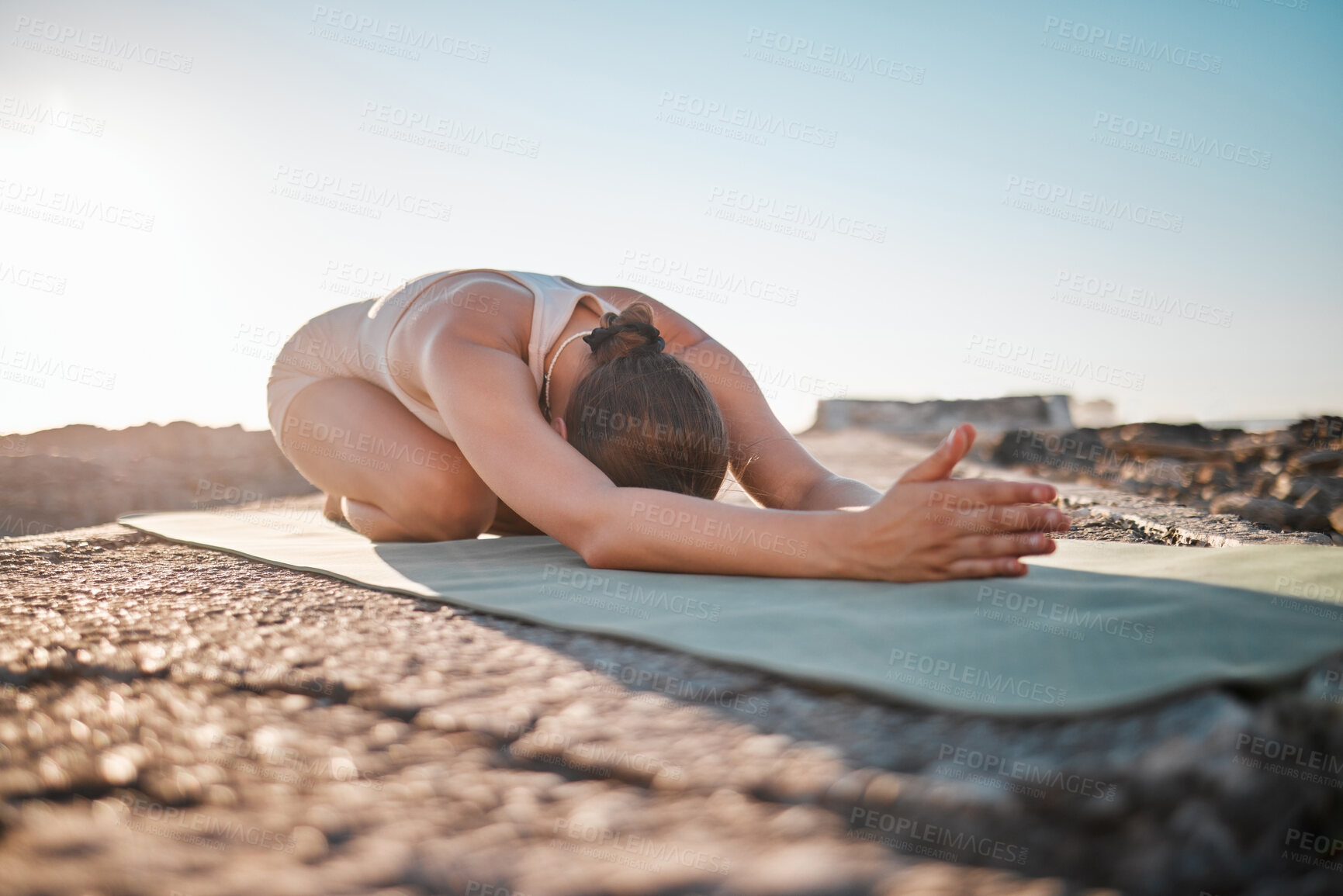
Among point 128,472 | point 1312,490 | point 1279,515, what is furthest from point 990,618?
point 128,472

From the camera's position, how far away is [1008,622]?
3.09 feet

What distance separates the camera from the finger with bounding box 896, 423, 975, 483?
1.07 metres

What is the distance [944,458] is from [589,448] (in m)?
0.73

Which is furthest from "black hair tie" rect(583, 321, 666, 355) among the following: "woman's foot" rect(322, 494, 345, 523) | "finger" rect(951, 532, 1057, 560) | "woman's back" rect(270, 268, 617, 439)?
"woman's foot" rect(322, 494, 345, 523)

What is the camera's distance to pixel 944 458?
1093 mm

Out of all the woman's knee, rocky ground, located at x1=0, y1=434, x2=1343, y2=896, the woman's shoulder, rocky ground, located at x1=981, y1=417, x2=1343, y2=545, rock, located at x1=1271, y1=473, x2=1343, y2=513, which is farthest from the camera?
rock, located at x1=1271, y1=473, x2=1343, y2=513

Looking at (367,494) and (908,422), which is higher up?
(908,422)

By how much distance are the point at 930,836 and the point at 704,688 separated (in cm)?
32

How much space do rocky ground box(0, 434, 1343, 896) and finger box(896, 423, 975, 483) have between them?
45cm

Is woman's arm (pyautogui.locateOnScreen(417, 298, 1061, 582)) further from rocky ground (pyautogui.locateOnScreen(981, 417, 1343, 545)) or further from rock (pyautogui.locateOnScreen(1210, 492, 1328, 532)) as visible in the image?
rock (pyautogui.locateOnScreen(1210, 492, 1328, 532))

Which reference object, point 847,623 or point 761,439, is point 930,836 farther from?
point 761,439

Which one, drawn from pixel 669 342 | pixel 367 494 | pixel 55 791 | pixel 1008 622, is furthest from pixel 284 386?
pixel 1008 622

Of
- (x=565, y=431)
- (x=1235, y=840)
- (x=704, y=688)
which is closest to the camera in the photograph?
(x=1235, y=840)

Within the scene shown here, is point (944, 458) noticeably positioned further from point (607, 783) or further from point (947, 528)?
point (607, 783)
